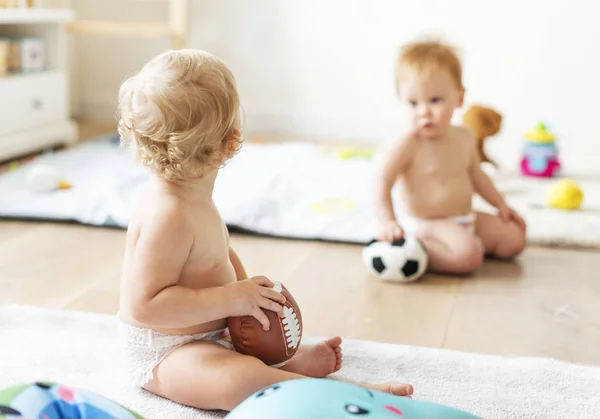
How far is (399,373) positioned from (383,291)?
1.27ft

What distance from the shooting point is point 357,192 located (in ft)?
7.58

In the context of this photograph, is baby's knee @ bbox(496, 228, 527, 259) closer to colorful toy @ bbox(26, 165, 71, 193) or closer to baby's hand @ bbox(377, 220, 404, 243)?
baby's hand @ bbox(377, 220, 404, 243)

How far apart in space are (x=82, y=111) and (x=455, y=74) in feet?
8.10

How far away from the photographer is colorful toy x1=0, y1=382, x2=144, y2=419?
82 cm

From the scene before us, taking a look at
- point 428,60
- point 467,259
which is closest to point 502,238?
point 467,259

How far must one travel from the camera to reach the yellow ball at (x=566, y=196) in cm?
215

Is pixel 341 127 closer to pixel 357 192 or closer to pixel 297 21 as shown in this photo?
pixel 297 21

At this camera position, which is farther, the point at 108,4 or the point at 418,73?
the point at 108,4

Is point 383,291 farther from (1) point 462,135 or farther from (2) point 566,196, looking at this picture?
(2) point 566,196

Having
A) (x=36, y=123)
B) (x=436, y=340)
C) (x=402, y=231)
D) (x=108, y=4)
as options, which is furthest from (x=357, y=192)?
(x=108, y=4)

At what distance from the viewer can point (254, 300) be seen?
1093 millimetres

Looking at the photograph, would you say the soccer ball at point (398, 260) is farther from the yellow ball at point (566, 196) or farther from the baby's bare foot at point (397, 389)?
the yellow ball at point (566, 196)

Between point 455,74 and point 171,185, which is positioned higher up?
point 455,74

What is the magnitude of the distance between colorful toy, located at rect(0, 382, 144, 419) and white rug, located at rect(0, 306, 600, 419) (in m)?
0.22
